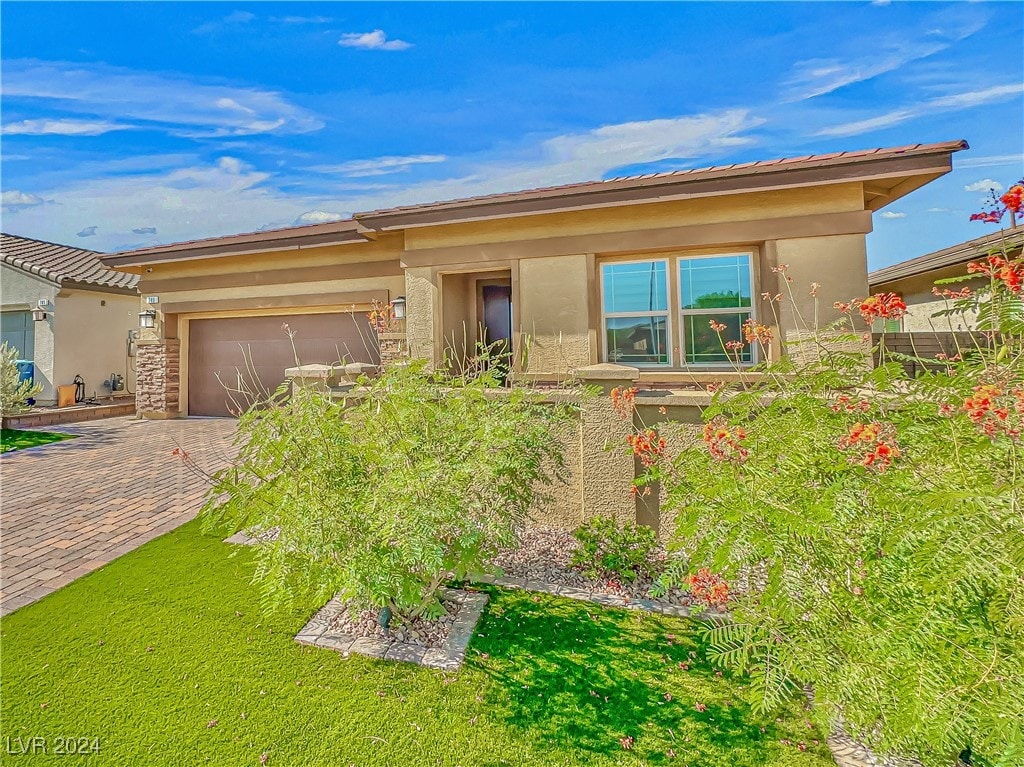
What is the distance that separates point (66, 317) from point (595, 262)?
1707cm

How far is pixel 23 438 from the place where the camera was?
34.3 ft

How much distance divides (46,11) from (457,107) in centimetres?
871

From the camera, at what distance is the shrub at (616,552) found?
13.8 feet

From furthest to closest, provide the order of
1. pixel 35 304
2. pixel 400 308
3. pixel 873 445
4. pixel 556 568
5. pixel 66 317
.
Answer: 1. pixel 66 317
2. pixel 35 304
3. pixel 400 308
4. pixel 556 568
5. pixel 873 445

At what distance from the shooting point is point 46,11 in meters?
8.36

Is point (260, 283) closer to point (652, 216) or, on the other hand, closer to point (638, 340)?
point (638, 340)

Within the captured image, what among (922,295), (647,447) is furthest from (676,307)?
(922,295)

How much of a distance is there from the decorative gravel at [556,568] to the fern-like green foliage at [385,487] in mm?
814

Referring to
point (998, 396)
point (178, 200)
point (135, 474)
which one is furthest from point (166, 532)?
point (178, 200)

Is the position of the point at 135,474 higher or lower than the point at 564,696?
higher

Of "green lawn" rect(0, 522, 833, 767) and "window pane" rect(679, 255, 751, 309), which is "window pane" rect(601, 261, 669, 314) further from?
"green lawn" rect(0, 522, 833, 767)

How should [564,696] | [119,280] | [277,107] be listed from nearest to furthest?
[564,696] < [277,107] < [119,280]

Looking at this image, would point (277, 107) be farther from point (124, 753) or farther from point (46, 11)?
point (124, 753)

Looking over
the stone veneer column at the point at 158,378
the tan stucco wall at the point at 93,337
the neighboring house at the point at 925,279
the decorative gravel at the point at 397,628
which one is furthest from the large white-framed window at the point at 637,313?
the tan stucco wall at the point at 93,337
